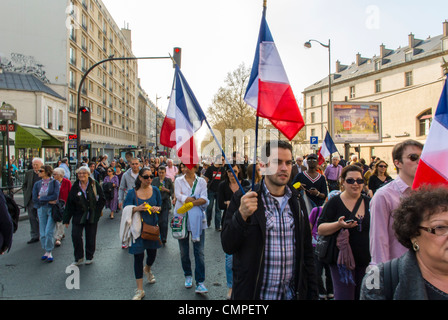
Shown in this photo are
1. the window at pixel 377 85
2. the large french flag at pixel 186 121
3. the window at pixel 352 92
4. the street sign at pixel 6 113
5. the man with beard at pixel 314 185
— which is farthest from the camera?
the window at pixel 352 92

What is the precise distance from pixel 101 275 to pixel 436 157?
185 inches

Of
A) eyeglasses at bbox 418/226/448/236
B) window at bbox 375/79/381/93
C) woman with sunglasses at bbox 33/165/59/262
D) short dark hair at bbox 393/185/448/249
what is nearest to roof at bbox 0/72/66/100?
woman with sunglasses at bbox 33/165/59/262

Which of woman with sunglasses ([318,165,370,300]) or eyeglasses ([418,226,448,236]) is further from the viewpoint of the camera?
woman with sunglasses ([318,165,370,300])

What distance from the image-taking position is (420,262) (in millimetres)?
1504

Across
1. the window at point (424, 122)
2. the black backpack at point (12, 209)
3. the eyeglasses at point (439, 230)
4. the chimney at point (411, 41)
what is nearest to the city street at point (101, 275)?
the black backpack at point (12, 209)

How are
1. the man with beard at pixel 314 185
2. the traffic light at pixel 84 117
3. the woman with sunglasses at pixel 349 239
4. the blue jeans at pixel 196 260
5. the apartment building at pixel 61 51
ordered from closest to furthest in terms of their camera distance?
the woman with sunglasses at pixel 349 239 → the blue jeans at pixel 196 260 → the man with beard at pixel 314 185 → the traffic light at pixel 84 117 → the apartment building at pixel 61 51

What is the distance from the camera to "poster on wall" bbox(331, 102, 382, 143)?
2380 centimetres

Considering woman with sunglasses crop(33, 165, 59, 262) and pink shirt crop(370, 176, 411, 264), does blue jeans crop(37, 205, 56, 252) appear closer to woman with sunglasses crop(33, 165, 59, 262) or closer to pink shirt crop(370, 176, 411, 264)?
woman with sunglasses crop(33, 165, 59, 262)

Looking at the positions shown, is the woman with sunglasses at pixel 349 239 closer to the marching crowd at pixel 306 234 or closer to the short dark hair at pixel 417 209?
the marching crowd at pixel 306 234

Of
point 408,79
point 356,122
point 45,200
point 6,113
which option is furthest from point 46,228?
point 408,79

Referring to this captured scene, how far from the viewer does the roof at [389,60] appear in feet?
148

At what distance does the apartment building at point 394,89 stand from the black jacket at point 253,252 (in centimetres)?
2159

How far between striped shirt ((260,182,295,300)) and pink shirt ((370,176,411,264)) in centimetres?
63
